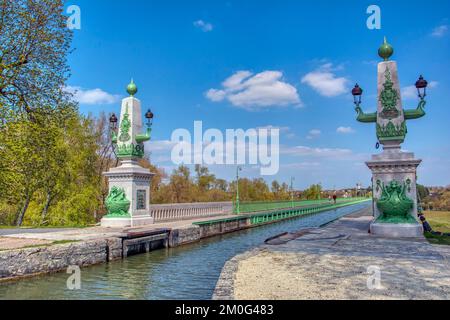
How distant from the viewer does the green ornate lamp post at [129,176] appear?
61.0 ft

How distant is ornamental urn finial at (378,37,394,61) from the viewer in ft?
50.4

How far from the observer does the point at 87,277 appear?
34.6 feet

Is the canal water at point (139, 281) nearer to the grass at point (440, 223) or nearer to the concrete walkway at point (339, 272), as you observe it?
the concrete walkway at point (339, 272)

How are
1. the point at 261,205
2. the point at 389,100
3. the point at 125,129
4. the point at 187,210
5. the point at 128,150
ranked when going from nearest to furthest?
→ the point at 389,100 < the point at 128,150 < the point at 125,129 < the point at 187,210 < the point at 261,205

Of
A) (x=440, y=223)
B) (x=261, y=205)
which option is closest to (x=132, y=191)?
(x=440, y=223)

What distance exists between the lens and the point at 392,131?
14.6 m

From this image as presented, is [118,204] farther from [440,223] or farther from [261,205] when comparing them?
[261,205]

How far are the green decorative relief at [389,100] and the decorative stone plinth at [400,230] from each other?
190 inches

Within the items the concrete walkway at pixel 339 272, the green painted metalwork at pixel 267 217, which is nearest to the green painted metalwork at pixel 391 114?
the concrete walkway at pixel 339 272

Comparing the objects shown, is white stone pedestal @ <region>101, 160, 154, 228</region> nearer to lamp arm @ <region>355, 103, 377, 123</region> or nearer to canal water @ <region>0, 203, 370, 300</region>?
canal water @ <region>0, 203, 370, 300</region>

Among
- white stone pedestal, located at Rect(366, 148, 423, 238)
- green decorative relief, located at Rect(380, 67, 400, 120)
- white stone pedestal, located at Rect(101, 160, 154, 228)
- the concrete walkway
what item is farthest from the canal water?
green decorative relief, located at Rect(380, 67, 400, 120)

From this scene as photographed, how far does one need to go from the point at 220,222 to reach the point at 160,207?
484 centimetres

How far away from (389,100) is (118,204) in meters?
15.1
